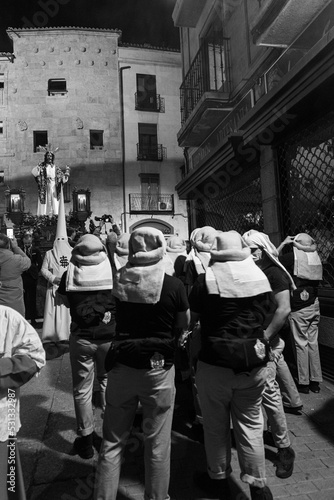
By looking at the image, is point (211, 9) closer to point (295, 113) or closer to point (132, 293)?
point (295, 113)

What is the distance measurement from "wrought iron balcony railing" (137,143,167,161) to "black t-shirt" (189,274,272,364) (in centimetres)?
2541

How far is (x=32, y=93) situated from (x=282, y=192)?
81.7 feet

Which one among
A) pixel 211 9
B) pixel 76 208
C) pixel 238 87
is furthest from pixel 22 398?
pixel 76 208

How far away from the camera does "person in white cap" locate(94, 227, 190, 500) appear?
2.38 metres

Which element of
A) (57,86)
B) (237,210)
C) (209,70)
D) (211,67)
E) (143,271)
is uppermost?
(57,86)

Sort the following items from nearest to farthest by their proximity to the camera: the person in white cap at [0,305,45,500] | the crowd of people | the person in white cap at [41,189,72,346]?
the person in white cap at [0,305,45,500]
the crowd of people
the person in white cap at [41,189,72,346]

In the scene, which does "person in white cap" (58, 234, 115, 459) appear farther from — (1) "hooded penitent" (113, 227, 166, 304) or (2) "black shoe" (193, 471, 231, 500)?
(2) "black shoe" (193, 471, 231, 500)

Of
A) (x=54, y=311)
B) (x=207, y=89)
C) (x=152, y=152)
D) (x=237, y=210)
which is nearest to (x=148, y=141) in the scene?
(x=152, y=152)

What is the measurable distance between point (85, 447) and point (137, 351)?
141cm

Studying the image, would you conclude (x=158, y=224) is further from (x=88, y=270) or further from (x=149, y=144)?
(x=88, y=270)

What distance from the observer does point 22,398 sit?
4.67 meters

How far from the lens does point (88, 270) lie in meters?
3.38

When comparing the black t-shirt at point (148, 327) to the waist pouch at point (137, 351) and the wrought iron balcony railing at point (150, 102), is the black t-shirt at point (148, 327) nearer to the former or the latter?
the waist pouch at point (137, 351)

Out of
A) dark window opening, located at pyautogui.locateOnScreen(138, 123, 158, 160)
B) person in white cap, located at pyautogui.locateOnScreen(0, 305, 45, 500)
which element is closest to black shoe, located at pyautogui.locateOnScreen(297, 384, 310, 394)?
person in white cap, located at pyautogui.locateOnScreen(0, 305, 45, 500)
